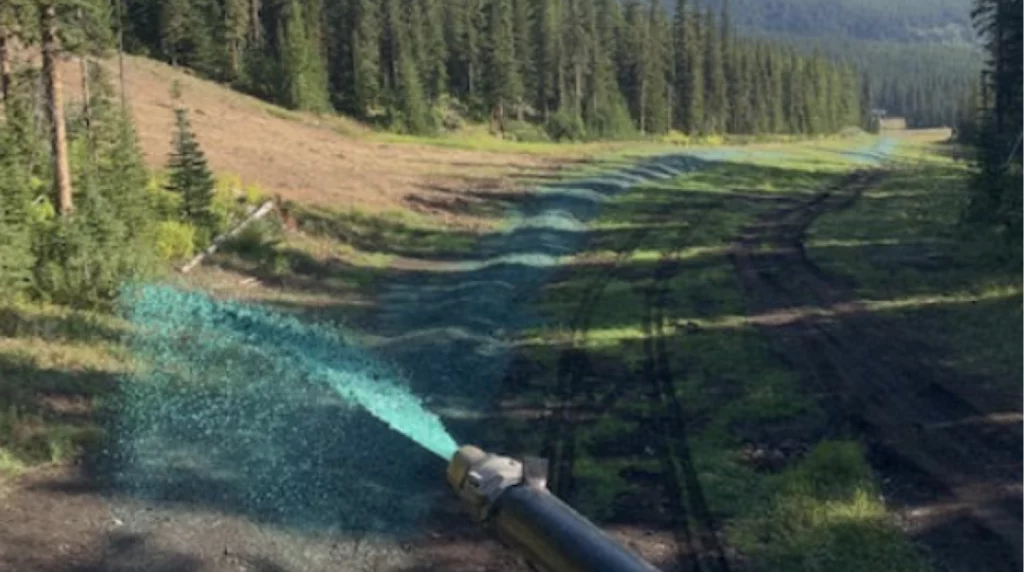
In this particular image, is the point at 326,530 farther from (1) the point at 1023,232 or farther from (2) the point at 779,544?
(1) the point at 1023,232

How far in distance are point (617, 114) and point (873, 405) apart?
300ft

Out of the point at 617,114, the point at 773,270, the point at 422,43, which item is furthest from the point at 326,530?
the point at 617,114

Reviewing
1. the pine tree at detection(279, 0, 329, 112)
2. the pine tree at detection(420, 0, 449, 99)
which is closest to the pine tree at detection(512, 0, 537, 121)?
the pine tree at detection(420, 0, 449, 99)

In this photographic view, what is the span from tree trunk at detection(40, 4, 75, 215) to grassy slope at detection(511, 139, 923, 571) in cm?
976

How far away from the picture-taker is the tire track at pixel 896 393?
13602 mm

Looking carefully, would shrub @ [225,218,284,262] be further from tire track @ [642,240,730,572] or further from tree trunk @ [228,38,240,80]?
tree trunk @ [228,38,240,80]

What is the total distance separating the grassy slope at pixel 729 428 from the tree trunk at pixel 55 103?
9759 mm

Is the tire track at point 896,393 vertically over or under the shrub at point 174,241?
under

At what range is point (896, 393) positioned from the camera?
18.0 m

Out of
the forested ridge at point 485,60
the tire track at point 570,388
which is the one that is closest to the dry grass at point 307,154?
the forested ridge at point 485,60

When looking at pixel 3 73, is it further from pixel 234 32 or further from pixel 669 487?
pixel 234 32

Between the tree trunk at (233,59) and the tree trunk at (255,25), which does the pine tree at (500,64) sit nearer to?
the tree trunk at (255,25)

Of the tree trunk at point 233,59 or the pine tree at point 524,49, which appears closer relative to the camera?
the tree trunk at point 233,59

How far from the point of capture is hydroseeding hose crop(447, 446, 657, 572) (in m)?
4.73
